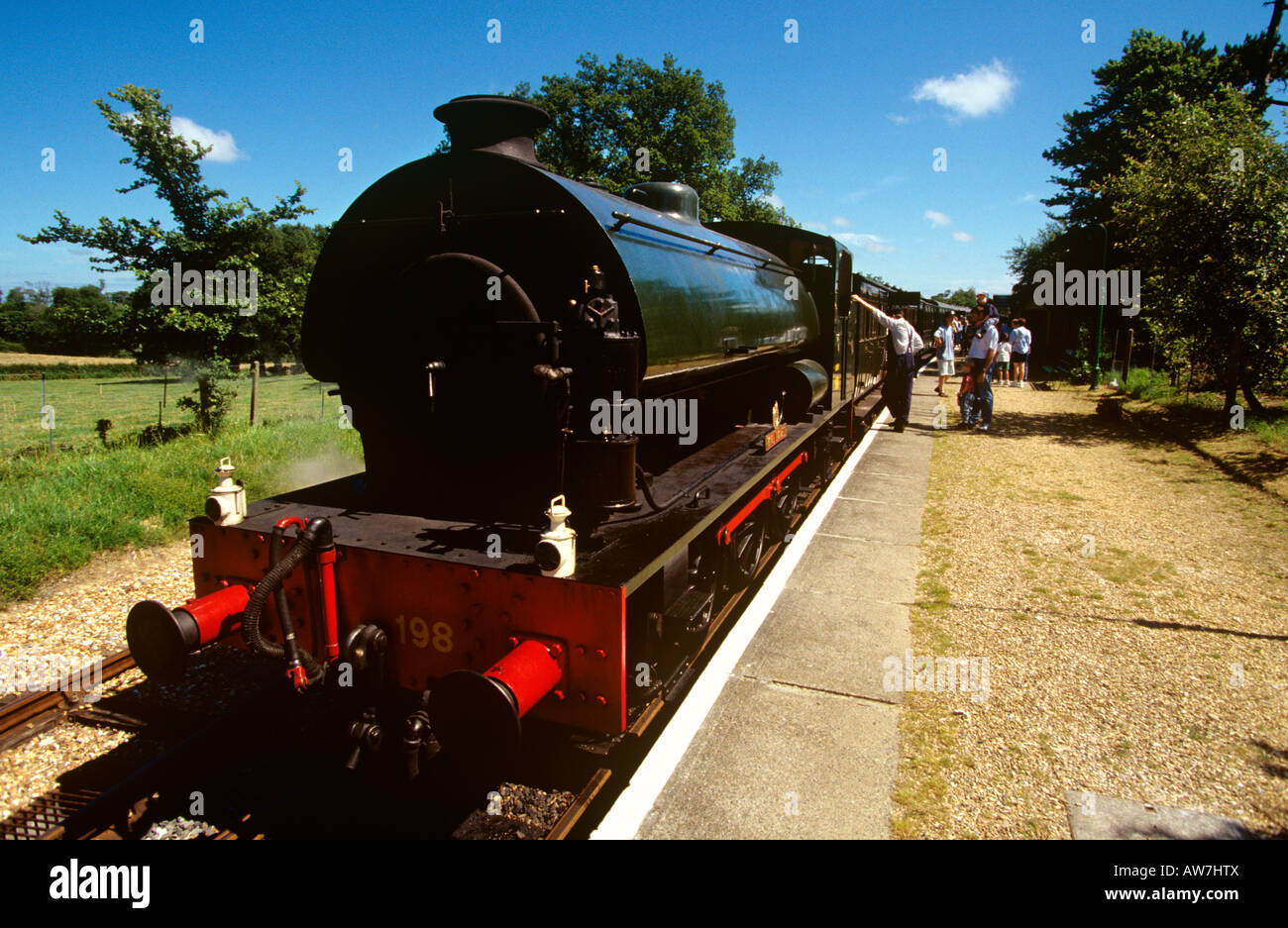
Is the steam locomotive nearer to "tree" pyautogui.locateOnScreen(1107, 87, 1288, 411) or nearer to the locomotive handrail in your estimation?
the locomotive handrail

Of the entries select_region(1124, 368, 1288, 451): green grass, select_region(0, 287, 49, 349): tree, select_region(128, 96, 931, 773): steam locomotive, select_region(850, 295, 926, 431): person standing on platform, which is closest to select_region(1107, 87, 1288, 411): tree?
select_region(1124, 368, 1288, 451): green grass

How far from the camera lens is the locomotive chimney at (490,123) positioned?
4.00 m

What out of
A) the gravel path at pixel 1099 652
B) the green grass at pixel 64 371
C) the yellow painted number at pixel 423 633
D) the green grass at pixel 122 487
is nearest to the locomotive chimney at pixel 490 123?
the yellow painted number at pixel 423 633

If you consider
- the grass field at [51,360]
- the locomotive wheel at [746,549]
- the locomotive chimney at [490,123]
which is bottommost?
the locomotive wheel at [746,549]

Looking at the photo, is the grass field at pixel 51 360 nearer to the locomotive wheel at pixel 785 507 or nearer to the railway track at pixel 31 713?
the railway track at pixel 31 713

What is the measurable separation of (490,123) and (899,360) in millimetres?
10658

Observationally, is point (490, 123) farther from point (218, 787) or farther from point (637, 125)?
point (637, 125)

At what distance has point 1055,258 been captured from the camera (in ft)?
115

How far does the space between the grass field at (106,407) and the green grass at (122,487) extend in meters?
1.96

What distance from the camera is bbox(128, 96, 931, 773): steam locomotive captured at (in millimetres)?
2996
